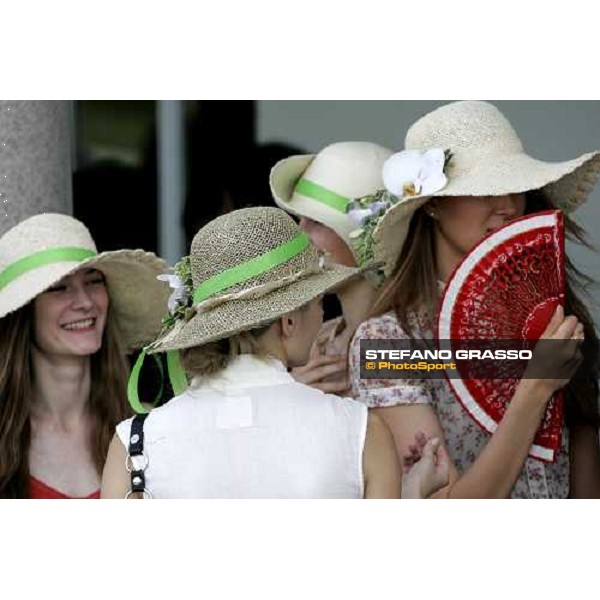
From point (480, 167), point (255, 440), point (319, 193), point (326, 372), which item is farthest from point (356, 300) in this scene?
point (255, 440)

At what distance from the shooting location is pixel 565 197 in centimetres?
391

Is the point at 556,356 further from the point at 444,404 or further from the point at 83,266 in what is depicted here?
the point at 83,266

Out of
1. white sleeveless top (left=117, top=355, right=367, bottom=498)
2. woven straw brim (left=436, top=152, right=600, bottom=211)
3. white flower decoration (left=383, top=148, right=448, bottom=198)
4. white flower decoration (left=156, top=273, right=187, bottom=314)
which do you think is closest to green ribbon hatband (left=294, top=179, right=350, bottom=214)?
white flower decoration (left=383, top=148, right=448, bottom=198)

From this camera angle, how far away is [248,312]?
340cm

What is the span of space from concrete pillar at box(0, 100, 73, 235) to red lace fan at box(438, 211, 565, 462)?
3.65 ft

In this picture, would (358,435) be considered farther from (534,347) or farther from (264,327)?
(534,347)

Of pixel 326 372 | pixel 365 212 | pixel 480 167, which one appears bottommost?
pixel 326 372

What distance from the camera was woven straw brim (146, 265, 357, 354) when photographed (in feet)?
11.1

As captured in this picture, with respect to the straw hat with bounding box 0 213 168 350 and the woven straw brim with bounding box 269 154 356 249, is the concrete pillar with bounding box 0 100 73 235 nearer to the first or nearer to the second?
the straw hat with bounding box 0 213 168 350

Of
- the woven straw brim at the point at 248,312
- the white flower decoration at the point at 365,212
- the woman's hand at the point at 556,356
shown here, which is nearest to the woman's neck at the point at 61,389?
the woven straw brim at the point at 248,312

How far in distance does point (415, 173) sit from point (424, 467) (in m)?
0.78
